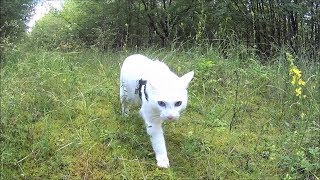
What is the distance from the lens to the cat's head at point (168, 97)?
2.78 meters

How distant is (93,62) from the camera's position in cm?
581

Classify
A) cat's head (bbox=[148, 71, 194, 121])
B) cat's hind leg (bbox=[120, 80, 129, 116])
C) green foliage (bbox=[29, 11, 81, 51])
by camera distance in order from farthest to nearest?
1. green foliage (bbox=[29, 11, 81, 51])
2. cat's hind leg (bbox=[120, 80, 129, 116])
3. cat's head (bbox=[148, 71, 194, 121])

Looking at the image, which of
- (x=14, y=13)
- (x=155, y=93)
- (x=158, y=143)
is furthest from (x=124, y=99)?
(x=14, y=13)

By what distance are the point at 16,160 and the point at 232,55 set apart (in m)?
3.25

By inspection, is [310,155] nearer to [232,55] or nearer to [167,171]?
[167,171]

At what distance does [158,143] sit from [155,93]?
44cm

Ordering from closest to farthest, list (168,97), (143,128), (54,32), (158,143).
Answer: (168,97), (158,143), (143,128), (54,32)

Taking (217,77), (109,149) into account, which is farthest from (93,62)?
(109,149)

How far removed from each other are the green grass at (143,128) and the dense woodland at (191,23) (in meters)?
0.70

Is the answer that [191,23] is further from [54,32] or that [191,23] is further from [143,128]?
[143,128]

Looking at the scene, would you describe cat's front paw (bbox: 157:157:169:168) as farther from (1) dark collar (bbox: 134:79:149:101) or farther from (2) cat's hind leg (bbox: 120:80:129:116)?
(2) cat's hind leg (bbox: 120:80:129:116)

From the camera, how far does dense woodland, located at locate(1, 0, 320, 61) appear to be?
636cm

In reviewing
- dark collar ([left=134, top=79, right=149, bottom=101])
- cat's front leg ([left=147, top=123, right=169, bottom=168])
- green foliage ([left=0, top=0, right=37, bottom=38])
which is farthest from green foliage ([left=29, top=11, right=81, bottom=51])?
cat's front leg ([left=147, top=123, right=169, bottom=168])

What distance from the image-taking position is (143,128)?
11.9ft
